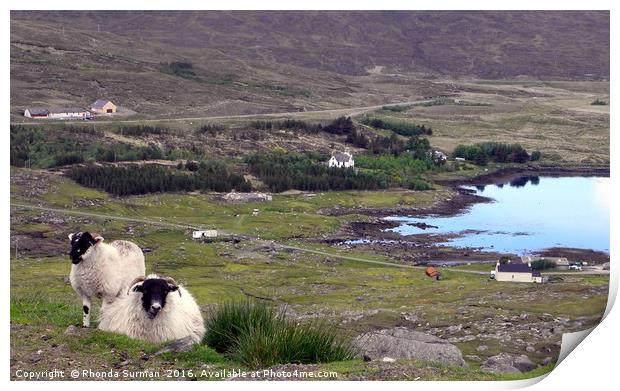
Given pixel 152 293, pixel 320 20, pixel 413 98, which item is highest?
pixel 320 20

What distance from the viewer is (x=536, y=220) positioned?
66.8 feet

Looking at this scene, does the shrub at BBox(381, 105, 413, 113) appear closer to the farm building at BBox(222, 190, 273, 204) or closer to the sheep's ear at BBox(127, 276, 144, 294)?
the farm building at BBox(222, 190, 273, 204)

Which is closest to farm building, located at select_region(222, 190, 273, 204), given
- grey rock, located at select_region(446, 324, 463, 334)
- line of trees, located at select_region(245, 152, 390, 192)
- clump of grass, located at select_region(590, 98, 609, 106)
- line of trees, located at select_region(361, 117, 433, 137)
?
line of trees, located at select_region(245, 152, 390, 192)

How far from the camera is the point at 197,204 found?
1831 cm

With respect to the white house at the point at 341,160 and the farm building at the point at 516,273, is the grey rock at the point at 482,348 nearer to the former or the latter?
the farm building at the point at 516,273

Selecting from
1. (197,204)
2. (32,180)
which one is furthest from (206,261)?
(32,180)

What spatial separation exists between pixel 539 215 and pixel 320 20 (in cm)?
740

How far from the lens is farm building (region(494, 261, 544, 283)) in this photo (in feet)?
55.8

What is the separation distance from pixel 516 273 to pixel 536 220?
3.17 metres

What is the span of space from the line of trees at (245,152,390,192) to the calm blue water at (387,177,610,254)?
137 cm

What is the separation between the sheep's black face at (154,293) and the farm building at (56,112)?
383 inches

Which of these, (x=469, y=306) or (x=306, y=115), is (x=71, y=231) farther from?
(x=306, y=115)

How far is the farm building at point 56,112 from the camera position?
65.0 ft

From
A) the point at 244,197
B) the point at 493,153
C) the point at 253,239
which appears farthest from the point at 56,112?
the point at 493,153
